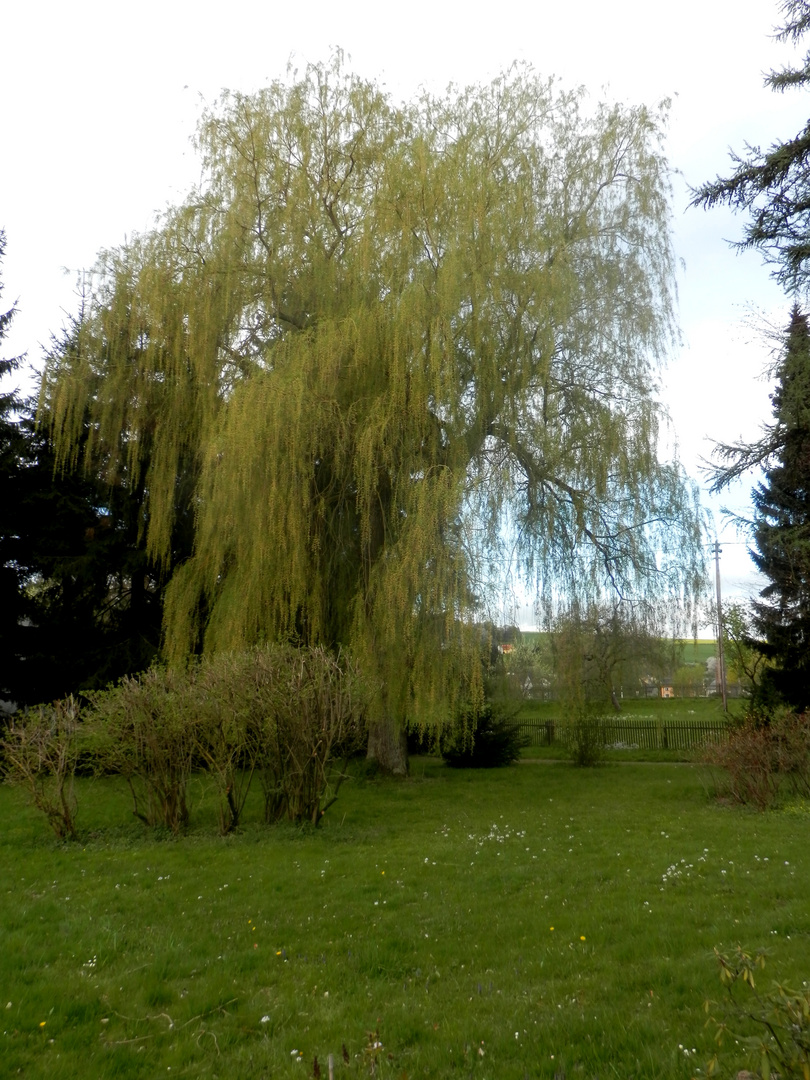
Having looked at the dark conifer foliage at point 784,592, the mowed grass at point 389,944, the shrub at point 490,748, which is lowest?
the mowed grass at point 389,944

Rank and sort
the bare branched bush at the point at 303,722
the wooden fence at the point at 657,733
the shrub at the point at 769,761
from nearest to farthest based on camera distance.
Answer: the bare branched bush at the point at 303,722
the shrub at the point at 769,761
the wooden fence at the point at 657,733

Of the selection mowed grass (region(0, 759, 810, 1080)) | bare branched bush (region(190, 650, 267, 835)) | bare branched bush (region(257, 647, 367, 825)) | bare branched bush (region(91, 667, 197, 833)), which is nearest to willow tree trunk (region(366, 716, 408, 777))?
bare branched bush (region(257, 647, 367, 825))

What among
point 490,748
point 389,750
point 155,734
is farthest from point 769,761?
point 490,748

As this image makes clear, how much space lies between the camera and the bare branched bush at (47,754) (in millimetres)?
8844

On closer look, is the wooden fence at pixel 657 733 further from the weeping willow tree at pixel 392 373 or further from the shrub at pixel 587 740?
the weeping willow tree at pixel 392 373

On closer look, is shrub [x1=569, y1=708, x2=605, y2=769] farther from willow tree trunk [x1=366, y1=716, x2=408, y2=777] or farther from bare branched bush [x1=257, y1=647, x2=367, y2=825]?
bare branched bush [x1=257, y1=647, x2=367, y2=825]

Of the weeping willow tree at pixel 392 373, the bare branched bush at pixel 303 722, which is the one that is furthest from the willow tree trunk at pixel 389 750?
the bare branched bush at pixel 303 722

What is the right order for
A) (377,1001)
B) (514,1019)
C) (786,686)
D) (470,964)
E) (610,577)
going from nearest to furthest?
(514,1019), (377,1001), (470,964), (610,577), (786,686)

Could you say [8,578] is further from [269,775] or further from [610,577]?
[610,577]

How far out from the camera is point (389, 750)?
15.2 metres

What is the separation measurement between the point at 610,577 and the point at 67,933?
9075mm

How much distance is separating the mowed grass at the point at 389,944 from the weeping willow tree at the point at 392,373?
3.59 meters

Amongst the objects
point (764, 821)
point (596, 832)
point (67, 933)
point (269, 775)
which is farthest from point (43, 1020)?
point (764, 821)

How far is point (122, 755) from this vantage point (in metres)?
9.14
